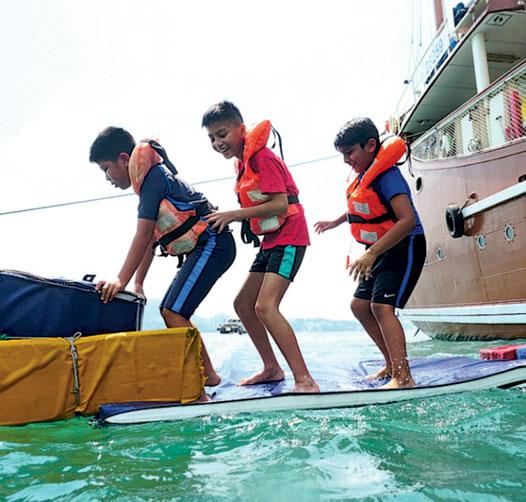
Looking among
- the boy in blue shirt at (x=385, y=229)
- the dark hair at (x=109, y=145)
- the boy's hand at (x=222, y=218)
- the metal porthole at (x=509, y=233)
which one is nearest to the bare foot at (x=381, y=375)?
the boy in blue shirt at (x=385, y=229)

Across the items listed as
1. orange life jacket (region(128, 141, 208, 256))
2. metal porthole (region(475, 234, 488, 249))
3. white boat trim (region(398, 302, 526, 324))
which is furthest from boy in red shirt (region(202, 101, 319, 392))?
metal porthole (region(475, 234, 488, 249))

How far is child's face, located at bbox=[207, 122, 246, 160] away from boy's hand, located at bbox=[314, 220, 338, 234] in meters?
1.11

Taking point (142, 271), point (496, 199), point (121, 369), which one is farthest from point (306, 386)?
point (496, 199)

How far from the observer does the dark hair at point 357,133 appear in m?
3.20

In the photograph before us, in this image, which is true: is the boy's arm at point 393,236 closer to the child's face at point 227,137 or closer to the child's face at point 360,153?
the child's face at point 360,153

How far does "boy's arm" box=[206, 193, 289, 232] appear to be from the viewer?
276 centimetres

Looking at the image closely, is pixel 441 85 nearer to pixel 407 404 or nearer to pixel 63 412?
pixel 407 404

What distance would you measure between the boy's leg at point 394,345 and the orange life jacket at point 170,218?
123cm

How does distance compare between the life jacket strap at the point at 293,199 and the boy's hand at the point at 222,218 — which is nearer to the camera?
the boy's hand at the point at 222,218

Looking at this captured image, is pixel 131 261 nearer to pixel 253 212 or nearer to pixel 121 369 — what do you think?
pixel 121 369

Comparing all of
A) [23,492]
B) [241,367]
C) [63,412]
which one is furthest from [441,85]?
[23,492]

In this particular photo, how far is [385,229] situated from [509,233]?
3711 mm

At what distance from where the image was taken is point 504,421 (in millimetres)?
1940

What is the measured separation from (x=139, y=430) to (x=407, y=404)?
4.17ft
